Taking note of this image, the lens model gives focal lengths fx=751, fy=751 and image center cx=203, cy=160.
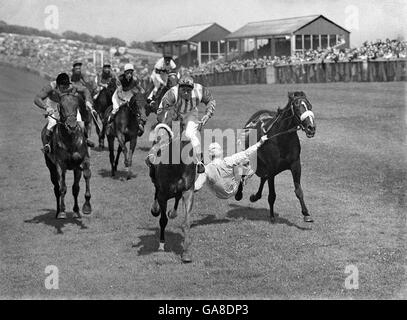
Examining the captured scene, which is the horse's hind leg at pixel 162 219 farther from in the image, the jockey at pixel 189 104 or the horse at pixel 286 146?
the horse at pixel 286 146

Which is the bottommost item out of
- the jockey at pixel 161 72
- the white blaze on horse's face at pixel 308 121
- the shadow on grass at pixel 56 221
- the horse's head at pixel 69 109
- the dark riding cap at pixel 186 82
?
the shadow on grass at pixel 56 221

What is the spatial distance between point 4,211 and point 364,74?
28.0 m

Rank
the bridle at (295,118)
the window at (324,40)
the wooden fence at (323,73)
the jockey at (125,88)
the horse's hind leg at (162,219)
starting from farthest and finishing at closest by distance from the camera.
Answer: the window at (324,40), the wooden fence at (323,73), the jockey at (125,88), the bridle at (295,118), the horse's hind leg at (162,219)

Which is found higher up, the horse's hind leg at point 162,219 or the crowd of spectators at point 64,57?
the crowd of spectators at point 64,57

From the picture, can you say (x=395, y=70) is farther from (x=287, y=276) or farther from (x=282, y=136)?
(x=287, y=276)

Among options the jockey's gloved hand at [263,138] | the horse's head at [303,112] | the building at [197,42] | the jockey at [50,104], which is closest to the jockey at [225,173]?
the jockey's gloved hand at [263,138]

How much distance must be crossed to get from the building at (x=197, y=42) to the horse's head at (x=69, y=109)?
184 ft

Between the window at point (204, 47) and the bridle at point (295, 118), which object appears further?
the window at point (204, 47)

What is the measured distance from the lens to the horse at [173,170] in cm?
1040

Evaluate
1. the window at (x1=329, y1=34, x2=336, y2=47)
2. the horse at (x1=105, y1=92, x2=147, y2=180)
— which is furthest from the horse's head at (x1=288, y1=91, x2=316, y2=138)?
the window at (x1=329, y1=34, x2=336, y2=47)

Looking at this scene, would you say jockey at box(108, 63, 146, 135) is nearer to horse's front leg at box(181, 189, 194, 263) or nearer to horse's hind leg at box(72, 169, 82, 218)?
horse's hind leg at box(72, 169, 82, 218)

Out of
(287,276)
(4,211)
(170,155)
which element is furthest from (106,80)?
(287,276)

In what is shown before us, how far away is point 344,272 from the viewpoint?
31.7ft

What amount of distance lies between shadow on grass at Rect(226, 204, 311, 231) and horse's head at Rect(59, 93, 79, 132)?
3.22 meters
